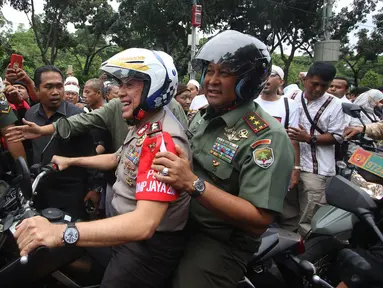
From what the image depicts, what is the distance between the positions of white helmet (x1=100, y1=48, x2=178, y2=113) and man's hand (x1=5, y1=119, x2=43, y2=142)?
1130 mm

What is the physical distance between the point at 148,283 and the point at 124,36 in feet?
73.8

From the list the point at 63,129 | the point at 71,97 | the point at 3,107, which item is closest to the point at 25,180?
the point at 63,129

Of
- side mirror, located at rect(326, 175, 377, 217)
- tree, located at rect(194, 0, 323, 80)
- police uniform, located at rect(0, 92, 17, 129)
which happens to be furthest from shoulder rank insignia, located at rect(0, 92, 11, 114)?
tree, located at rect(194, 0, 323, 80)

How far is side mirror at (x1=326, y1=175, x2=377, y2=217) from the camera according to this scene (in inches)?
66.2

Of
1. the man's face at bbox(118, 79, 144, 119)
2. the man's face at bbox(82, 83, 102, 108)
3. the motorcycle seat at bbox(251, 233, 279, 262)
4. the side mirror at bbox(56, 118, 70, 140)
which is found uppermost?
the man's face at bbox(118, 79, 144, 119)

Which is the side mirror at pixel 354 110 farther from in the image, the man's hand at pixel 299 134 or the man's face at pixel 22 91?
the man's face at pixel 22 91

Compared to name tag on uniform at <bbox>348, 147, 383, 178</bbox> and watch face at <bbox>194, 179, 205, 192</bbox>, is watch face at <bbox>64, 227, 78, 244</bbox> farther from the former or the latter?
name tag on uniform at <bbox>348, 147, 383, 178</bbox>

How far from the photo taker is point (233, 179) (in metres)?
1.81

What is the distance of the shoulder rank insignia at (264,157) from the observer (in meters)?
1.69

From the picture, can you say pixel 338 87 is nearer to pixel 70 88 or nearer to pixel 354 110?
pixel 354 110

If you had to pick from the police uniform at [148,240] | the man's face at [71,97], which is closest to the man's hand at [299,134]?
the police uniform at [148,240]

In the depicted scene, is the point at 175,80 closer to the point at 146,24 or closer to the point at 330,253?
the point at 330,253

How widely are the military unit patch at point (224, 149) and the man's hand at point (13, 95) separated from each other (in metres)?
2.54

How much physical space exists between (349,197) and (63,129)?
2174 mm
